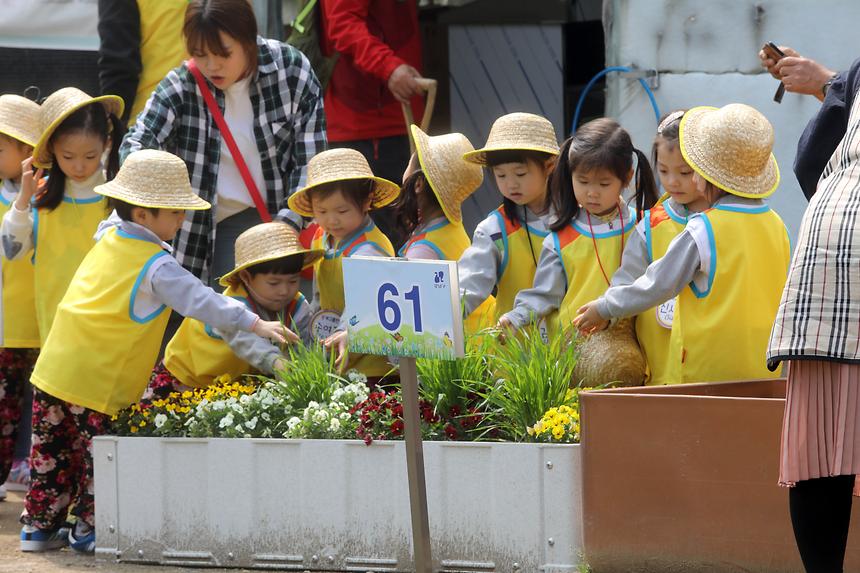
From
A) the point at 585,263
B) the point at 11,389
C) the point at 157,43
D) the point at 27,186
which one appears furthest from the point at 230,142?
the point at 585,263

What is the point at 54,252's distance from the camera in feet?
18.8

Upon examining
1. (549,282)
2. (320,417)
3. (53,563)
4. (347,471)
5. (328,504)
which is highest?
(549,282)

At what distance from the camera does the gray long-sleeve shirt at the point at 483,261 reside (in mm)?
5145

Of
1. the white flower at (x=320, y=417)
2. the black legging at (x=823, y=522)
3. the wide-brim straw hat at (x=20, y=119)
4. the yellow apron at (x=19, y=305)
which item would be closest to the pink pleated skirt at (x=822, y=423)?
the black legging at (x=823, y=522)

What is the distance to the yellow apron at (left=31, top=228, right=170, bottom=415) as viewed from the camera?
499 cm

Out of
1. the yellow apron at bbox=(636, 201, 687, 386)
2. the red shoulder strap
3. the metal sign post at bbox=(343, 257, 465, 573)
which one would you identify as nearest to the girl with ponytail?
the yellow apron at bbox=(636, 201, 687, 386)

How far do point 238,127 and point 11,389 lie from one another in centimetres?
149

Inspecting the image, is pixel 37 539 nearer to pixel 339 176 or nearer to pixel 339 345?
pixel 339 345

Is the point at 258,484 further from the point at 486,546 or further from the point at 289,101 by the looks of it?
the point at 289,101

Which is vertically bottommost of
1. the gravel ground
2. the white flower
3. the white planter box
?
the gravel ground

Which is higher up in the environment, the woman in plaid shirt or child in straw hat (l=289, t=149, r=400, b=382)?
the woman in plaid shirt

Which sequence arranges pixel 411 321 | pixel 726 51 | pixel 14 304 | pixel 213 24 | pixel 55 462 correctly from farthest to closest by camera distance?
pixel 726 51 → pixel 14 304 → pixel 213 24 → pixel 55 462 → pixel 411 321

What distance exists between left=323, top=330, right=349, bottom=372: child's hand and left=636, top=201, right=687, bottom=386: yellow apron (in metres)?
1.07

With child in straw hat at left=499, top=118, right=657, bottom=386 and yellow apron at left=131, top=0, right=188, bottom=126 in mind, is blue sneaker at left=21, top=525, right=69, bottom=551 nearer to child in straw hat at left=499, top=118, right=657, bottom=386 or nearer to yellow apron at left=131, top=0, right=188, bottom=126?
child in straw hat at left=499, top=118, right=657, bottom=386
